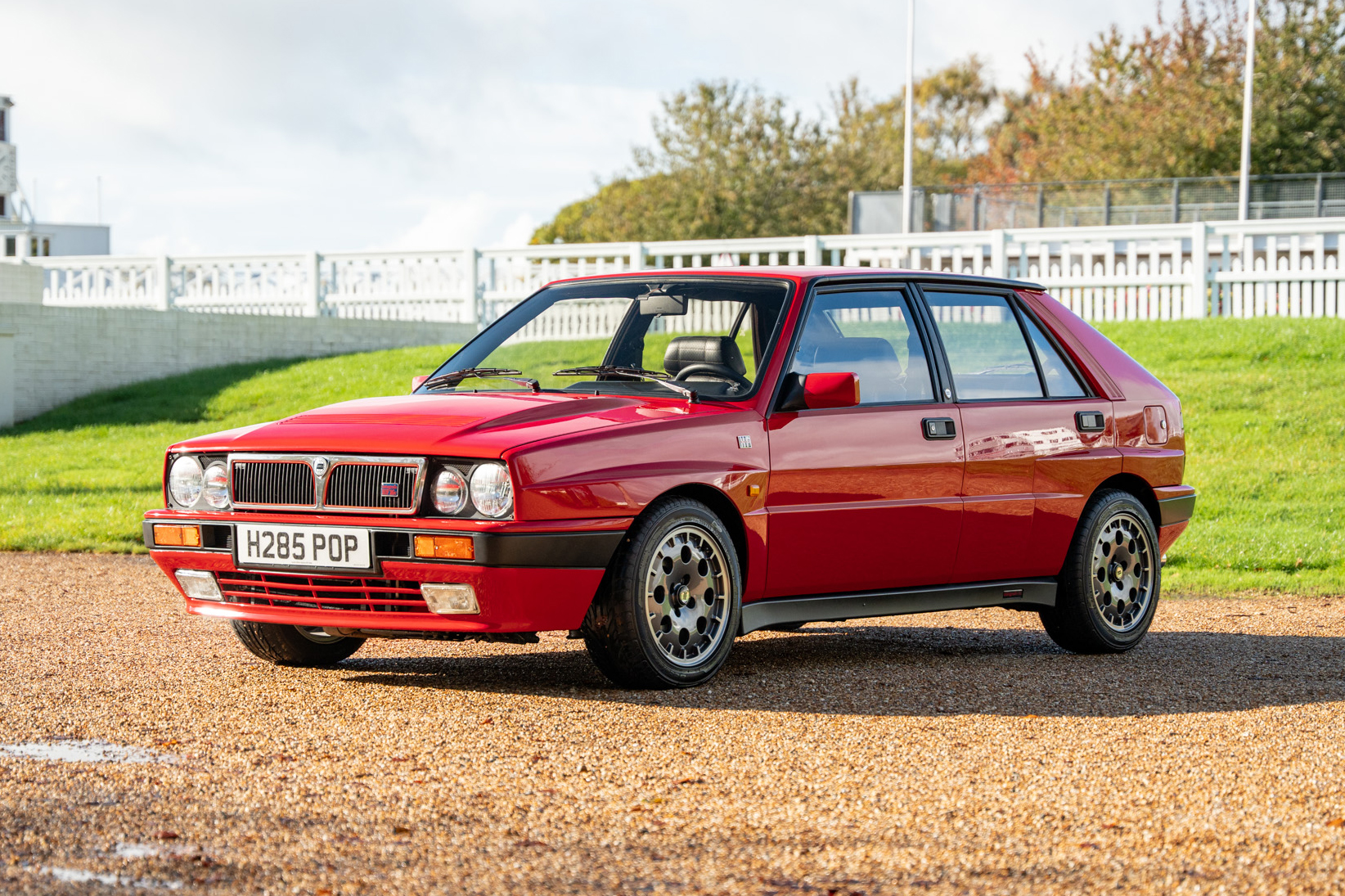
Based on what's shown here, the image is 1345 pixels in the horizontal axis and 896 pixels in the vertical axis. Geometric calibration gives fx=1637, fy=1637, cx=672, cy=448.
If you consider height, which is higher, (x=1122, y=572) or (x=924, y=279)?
(x=924, y=279)

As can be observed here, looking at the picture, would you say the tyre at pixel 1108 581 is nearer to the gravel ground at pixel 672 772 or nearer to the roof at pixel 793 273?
the gravel ground at pixel 672 772

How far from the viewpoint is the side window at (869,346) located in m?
6.71

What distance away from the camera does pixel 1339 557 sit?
1095cm

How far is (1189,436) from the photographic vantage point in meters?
14.8

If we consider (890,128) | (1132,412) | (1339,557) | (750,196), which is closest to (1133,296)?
(1339,557)

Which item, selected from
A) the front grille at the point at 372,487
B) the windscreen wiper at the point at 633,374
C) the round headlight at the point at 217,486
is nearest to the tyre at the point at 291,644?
the round headlight at the point at 217,486

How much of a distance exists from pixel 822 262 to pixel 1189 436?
27.0ft

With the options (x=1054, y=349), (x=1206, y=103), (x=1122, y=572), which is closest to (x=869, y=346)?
(x=1054, y=349)

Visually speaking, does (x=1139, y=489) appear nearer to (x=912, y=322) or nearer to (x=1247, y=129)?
(x=912, y=322)

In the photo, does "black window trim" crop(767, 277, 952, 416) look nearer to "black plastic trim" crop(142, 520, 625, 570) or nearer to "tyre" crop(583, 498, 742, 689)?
"tyre" crop(583, 498, 742, 689)

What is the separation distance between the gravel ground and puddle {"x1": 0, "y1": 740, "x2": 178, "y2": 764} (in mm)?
25

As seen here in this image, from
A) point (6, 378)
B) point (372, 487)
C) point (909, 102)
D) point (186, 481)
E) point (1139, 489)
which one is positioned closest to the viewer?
point (372, 487)

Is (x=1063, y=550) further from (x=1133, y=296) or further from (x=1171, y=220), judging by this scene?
(x=1171, y=220)

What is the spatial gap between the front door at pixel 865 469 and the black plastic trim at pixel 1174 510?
59.0 inches
